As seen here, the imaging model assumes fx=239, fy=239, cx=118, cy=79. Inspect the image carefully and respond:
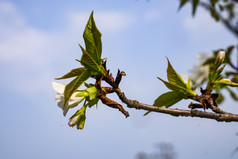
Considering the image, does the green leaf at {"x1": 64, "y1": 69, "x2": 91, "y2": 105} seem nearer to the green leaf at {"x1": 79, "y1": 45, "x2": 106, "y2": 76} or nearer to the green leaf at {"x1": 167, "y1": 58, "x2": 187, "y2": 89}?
the green leaf at {"x1": 79, "y1": 45, "x2": 106, "y2": 76}

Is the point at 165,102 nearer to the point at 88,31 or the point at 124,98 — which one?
the point at 124,98

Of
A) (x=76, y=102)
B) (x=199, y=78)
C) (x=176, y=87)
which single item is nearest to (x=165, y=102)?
(x=176, y=87)

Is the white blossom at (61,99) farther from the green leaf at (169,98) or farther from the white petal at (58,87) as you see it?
the green leaf at (169,98)

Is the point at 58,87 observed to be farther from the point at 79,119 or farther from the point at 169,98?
the point at 169,98

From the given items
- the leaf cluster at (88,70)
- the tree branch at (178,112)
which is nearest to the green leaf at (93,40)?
the leaf cluster at (88,70)

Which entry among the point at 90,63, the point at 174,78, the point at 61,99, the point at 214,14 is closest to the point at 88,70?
the point at 90,63
